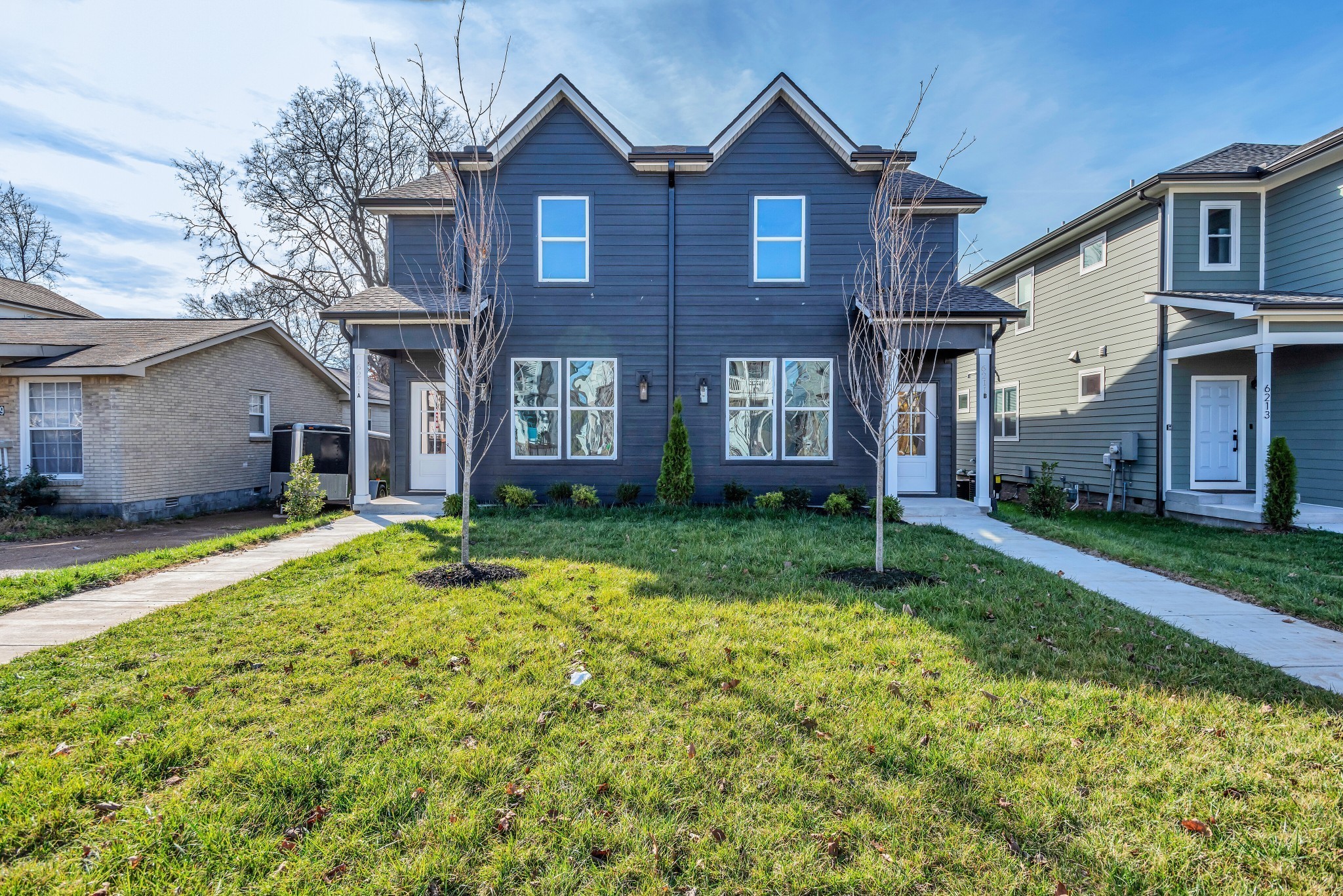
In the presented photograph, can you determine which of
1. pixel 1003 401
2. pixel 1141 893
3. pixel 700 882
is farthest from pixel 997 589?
pixel 1003 401

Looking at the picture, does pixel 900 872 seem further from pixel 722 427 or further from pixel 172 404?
pixel 172 404

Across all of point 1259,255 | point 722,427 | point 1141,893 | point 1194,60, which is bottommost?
point 1141,893

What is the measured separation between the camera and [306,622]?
450 cm

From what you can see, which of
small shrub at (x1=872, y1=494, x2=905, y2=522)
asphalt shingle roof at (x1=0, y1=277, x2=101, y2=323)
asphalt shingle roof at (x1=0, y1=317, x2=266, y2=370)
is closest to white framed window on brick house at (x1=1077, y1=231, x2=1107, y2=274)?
small shrub at (x1=872, y1=494, x2=905, y2=522)

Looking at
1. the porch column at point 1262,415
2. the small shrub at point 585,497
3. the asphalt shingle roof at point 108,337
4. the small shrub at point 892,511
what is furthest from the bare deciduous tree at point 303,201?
the porch column at point 1262,415

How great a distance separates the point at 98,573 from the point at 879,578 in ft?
26.2

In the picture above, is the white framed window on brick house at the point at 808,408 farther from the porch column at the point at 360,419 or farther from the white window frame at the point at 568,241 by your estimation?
the porch column at the point at 360,419

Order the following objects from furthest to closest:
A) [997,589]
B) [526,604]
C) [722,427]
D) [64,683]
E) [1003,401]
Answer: [1003,401], [722,427], [997,589], [526,604], [64,683]

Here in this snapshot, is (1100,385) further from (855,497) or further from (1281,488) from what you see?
(855,497)

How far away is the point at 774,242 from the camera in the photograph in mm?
10758

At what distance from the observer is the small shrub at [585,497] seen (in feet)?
33.0

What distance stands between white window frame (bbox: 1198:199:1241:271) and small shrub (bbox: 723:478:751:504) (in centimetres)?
981

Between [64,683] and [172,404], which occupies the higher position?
[172,404]

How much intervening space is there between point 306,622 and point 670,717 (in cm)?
318
